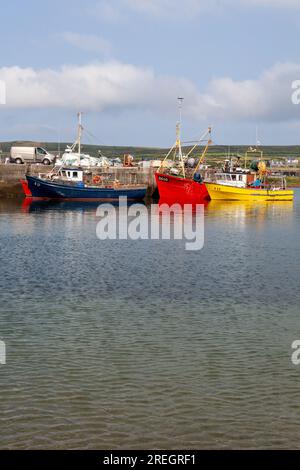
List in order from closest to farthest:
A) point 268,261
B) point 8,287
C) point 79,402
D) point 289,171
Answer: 1. point 79,402
2. point 8,287
3. point 268,261
4. point 289,171

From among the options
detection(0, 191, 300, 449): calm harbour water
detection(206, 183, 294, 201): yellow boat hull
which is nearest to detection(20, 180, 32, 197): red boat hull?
detection(206, 183, 294, 201): yellow boat hull

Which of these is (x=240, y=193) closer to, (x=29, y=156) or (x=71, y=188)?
(x=71, y=188)

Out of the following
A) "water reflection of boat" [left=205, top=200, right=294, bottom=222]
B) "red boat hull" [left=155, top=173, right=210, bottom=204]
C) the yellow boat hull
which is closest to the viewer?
"water reflection of boat" [left=205, top=200, right=294, bottom=222]

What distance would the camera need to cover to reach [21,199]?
85.2 meters

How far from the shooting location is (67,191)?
7912 centimetres

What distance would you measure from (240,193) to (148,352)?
74.1m

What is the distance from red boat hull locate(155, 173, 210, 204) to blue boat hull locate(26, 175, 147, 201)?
4208 mm

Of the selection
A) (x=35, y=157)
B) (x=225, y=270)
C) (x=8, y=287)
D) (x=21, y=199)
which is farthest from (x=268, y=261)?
(x=35, y=157)

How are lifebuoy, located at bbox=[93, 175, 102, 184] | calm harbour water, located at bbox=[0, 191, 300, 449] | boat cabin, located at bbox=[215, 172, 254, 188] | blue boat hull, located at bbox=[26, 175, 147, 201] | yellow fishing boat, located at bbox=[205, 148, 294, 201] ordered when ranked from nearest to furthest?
calm harbour water, located at bbox=[0, 191, 300, 449] → blue boat hull, located at bbox=[26, 175, 147, 201] → lifebuoy, located at bbox=[93, 175, 102, 184] → yellow fishing boat, located at bbox=[205, 148, 294, 201] → boat cabin, located at bbox=[215, 172, 254, 188]

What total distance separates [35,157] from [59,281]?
7314 cm

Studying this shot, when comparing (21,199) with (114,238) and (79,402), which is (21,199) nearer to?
(114,238)

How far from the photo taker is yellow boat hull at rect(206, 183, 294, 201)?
3521 inches

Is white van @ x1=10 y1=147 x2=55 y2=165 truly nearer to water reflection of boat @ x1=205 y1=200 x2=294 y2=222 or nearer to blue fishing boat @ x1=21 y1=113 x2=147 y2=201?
blue fishing boat @ x1=21 y1=113 x2=147 y2=201

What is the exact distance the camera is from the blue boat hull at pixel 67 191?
78.3m
